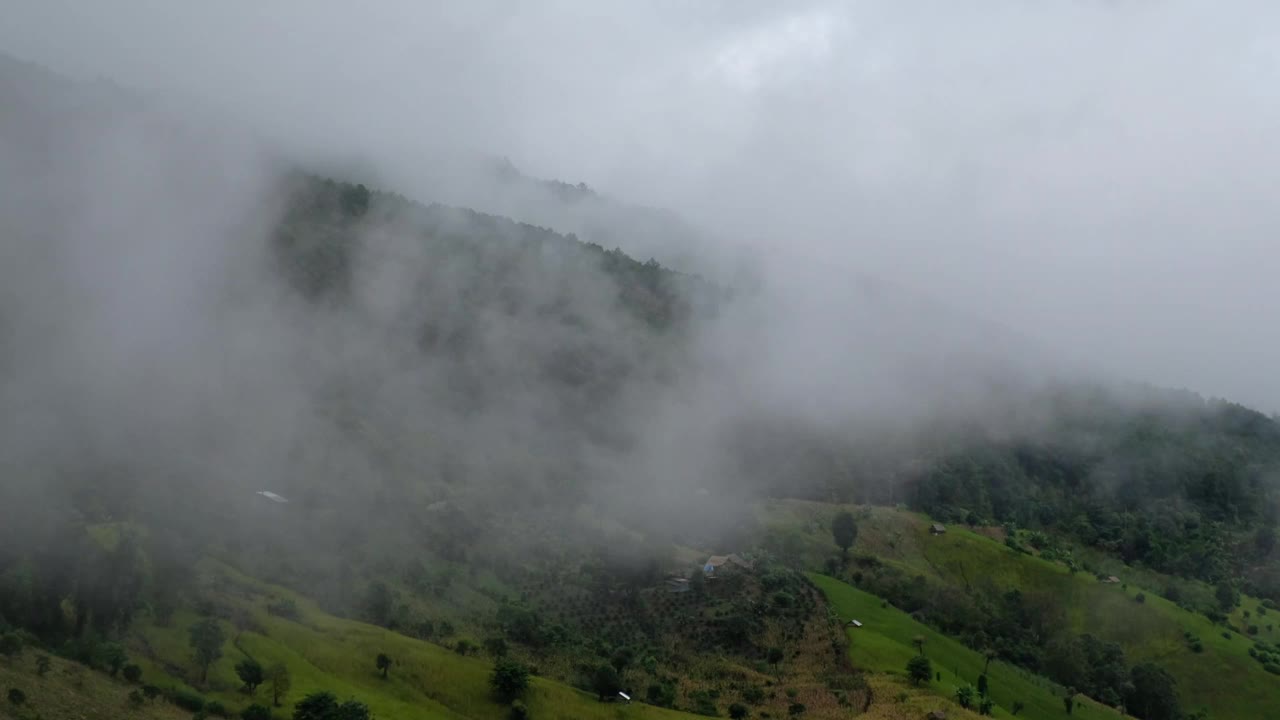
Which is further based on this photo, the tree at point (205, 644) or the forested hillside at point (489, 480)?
the forested hillside at point (489, 480)

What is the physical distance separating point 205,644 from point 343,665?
7652 mm

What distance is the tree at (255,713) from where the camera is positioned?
3600cm

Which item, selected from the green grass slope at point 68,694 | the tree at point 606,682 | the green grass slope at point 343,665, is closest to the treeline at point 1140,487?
the tree at point 606,682

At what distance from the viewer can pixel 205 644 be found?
127 feet

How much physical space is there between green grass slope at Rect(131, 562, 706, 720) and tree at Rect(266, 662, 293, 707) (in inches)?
19.6

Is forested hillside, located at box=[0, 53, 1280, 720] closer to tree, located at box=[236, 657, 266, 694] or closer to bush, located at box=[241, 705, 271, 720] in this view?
bush, located at box=[241, 705, 271, 720]

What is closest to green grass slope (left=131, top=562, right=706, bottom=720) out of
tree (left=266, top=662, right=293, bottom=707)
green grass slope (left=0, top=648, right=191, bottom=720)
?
tree (left=266, top=662, right=293, bottom=707)

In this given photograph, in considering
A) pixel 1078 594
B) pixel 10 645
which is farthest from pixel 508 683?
pixel 1078 594

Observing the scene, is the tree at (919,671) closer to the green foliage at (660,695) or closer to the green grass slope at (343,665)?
the green foliage at (660,695)

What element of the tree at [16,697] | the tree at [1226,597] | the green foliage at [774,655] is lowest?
the tree at [16,697]

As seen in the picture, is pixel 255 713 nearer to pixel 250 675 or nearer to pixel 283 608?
pixel 250 675

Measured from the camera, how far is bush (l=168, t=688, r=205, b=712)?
35594mm

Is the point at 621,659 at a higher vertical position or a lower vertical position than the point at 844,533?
lower

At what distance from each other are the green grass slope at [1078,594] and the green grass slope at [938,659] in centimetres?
1109
